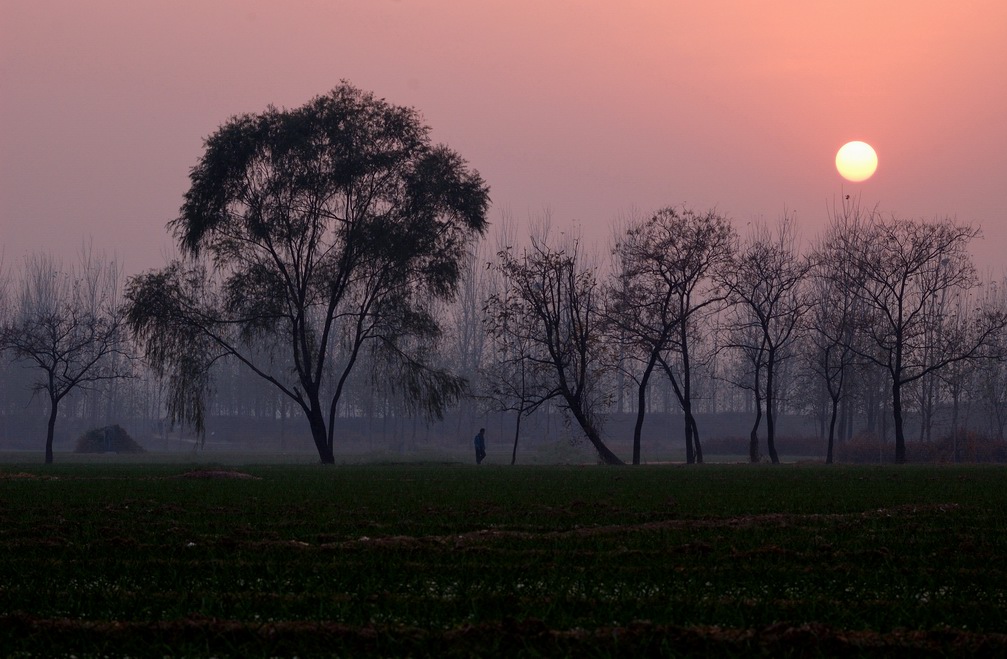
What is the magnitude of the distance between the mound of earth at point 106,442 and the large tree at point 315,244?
32.0 m

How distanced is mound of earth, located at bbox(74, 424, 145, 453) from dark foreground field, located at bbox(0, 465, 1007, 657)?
201 feet

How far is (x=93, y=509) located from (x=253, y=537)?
15.7 ft

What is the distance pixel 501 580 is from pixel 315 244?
1501 inches

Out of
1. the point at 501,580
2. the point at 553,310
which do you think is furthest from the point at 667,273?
the point at 501,580

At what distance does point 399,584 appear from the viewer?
6762 mm

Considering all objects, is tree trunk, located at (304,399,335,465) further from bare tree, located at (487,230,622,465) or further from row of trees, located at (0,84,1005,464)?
bare tree, located at (487,230,622,465)

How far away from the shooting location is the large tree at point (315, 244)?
1640 inches

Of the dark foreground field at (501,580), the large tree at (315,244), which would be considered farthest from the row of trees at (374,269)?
the dark foreground field at (501,580)

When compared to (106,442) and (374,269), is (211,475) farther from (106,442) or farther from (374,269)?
(106,442)

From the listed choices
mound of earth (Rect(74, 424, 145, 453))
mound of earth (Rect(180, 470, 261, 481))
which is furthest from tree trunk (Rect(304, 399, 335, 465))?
mound of earth (Rect(74, 424, 145, 453))

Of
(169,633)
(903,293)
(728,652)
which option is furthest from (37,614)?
(903,293)

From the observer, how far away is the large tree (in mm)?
41656

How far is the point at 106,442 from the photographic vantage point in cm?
7175

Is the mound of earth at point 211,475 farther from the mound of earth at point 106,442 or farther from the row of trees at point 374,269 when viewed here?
the mound of earth at point 106,442
